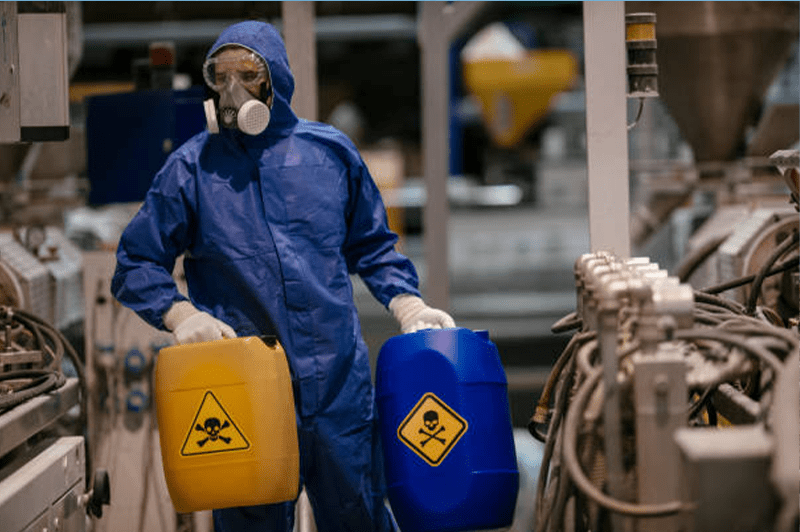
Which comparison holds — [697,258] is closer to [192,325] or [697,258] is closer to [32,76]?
[192,325]

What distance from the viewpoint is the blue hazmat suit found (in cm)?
261

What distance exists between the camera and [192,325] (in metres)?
2.51

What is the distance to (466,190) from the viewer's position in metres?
14.3

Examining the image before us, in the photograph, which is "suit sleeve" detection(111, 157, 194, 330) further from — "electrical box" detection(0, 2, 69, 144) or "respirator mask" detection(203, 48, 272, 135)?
"electrical box" detection(0, 2, 69, 144)

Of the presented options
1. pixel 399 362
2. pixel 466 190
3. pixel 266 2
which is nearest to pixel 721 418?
pixel 399 362

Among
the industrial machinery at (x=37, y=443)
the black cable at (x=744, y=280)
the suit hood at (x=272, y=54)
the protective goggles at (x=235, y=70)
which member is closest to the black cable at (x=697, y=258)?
the black cable at (x=744, y=280)

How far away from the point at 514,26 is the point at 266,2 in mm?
10847

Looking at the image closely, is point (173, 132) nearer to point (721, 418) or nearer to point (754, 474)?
point (721, 418)

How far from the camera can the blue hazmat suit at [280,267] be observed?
2605 millimetres

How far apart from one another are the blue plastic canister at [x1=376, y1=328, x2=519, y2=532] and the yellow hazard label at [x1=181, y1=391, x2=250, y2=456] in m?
0.32

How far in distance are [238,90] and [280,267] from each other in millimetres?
397

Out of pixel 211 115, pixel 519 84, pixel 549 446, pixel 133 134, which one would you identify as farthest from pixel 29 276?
pixel 519 84

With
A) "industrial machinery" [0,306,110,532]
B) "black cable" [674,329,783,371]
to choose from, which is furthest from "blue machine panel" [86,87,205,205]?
"black cable" [674,329,783,371]

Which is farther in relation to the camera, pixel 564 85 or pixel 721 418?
pixel 564 85
